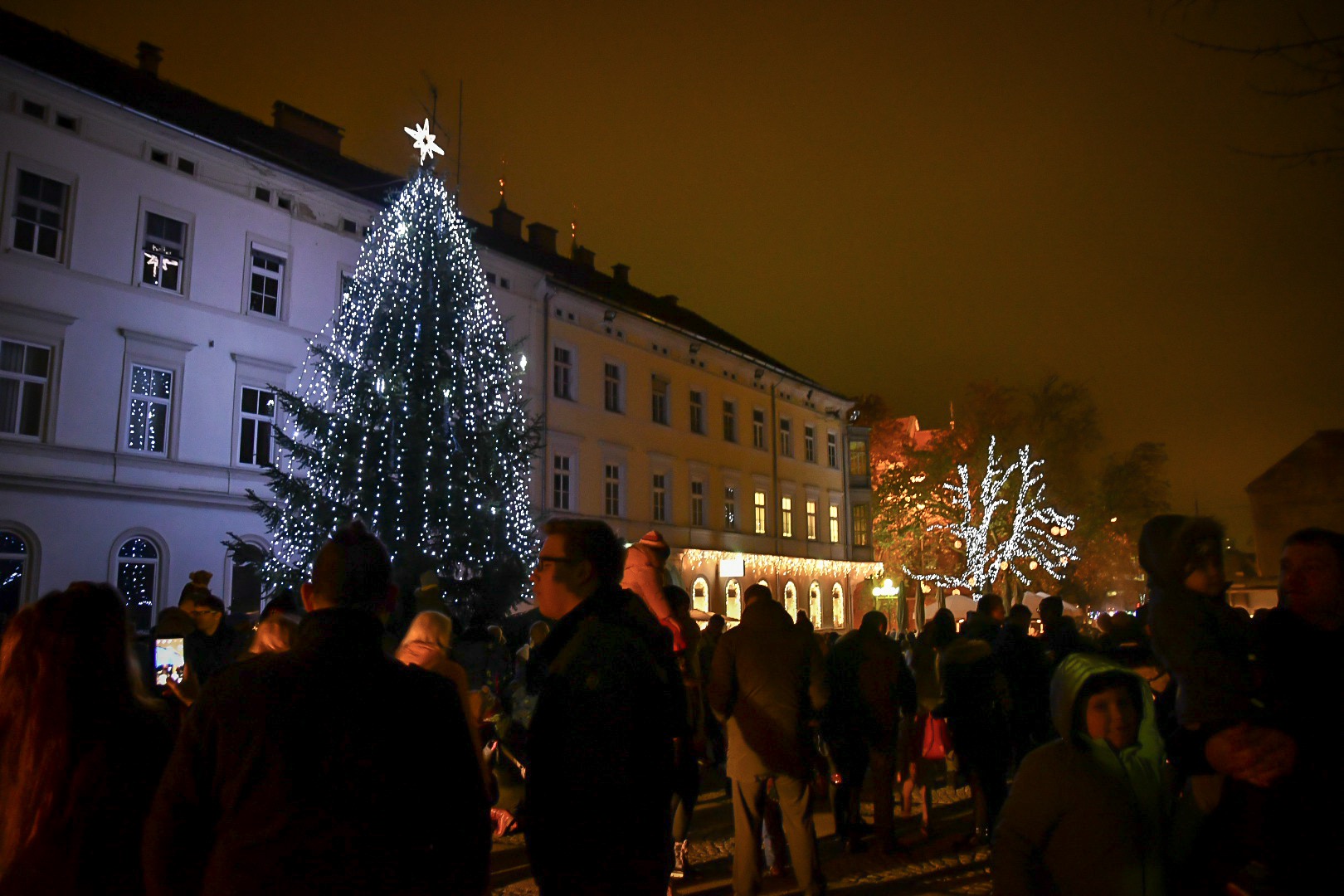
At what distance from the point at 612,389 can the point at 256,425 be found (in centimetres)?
1356

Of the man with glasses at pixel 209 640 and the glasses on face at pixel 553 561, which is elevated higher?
the glasses on face at pixel 553 561

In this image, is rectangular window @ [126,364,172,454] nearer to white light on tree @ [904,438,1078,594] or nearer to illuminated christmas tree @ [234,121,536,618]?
illuminated christmas tree @ [234,121,536,618]

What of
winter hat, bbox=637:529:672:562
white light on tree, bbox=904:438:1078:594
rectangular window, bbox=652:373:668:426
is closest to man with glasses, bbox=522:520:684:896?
winter hat, bbox=637:529:672:562

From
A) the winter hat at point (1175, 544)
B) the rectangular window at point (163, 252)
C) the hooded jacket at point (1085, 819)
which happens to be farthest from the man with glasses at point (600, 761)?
the rectangular window at point (163, 252)

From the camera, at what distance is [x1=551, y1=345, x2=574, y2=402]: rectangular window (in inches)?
1208

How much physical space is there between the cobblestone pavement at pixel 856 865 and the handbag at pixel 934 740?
26.3 inches

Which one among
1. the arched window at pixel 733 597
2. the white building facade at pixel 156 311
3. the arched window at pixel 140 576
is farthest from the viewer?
the arched window at pixel 733 597

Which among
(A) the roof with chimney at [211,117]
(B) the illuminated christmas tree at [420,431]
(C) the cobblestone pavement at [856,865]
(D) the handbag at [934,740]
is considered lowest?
(C) the cobblestone pavement at [856,865]

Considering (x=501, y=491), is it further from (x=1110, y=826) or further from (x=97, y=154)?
(x=1110, y=826)

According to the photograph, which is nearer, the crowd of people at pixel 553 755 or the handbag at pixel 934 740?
the crowd of people at pixel 553 755

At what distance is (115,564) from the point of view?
764 inches

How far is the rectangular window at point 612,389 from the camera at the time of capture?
32.9 meters

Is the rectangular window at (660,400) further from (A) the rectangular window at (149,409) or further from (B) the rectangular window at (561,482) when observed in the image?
(A) the rectangular window at (149,409)

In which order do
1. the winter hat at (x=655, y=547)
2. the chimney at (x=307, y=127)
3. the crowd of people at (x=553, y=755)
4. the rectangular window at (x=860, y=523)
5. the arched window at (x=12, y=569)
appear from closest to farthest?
the crowd of people at (x=553, y=755) < the winter hat at (x=655, y=547) < the arched window at (x=12, y=569) < the chimney at (x=307, y=127) < the rectangular window at (x=860, y=523)
